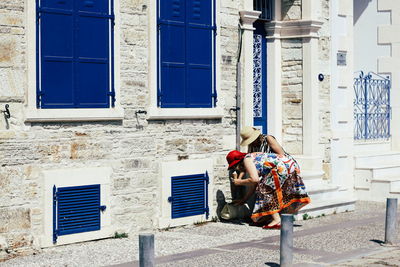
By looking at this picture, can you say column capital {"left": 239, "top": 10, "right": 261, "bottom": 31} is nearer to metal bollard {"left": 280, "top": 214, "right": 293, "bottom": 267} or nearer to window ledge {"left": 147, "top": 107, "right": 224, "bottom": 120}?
window ledge {"left": 147, "top": 107, "right": 224, "bottom": 120}

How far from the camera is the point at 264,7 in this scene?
13.8 metres

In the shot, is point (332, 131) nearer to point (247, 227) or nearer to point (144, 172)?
point (247, 227)

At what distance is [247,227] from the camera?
11.7m

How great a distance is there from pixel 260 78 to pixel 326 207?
2311 millimetres

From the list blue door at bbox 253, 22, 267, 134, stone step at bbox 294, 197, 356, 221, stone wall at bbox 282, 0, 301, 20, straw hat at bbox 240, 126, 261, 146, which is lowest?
stone step at bbox 294, 197, 356, 221

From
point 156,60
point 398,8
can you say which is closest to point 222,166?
point 156,60

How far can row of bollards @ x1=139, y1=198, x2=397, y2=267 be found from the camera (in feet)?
23.2

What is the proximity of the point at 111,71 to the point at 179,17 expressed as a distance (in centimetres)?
146

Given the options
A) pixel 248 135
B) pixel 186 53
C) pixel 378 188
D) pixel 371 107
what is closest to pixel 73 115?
pixel 186 53

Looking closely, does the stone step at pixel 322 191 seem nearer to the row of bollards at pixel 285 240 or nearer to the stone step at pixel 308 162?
the stone step at pixel 308 162

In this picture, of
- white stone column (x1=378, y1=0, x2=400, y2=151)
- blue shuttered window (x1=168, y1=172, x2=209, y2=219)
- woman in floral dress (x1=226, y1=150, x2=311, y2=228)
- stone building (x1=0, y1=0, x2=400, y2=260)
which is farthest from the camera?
white stone column (x1=378, y1=0, x2=400, y2=151)

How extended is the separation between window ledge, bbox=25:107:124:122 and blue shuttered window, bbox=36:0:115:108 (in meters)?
0.07

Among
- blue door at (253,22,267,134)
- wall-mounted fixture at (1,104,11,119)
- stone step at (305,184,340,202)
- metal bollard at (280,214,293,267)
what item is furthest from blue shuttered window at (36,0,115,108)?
stone step at (305,184,340,202)

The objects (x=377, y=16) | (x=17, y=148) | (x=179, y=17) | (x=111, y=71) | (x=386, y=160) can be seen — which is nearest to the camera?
(x=17, y=148)
